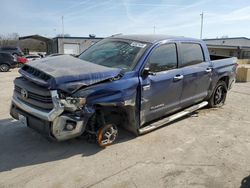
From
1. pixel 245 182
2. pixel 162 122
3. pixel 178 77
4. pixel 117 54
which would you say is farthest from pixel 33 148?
pixel 245 182

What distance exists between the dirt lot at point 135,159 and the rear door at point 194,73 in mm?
730

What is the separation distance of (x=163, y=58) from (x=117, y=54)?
865 mm

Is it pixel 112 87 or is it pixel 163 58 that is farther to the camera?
pixel 163 58

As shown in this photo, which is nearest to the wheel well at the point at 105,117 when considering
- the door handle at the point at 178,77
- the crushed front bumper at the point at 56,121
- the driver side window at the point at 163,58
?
the crushed front bumper at the point at 56,121

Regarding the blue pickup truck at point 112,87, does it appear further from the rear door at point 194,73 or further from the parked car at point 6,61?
the parked car at point 6,61

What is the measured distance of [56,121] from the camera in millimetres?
3412

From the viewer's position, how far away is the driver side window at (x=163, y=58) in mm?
4402

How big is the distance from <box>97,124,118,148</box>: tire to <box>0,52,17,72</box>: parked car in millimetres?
15626

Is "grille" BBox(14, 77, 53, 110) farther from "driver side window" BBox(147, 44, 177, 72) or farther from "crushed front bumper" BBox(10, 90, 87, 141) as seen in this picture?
"driver side window" BBox(147, 44, 177, 72)

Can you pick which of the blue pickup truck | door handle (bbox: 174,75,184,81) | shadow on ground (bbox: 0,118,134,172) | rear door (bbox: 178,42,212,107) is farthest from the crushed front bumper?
rear door (bbox: 178,42,212,107)

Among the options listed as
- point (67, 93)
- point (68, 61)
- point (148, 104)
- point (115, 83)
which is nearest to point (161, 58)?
point (148, 104)

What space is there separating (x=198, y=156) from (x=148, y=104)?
117cm

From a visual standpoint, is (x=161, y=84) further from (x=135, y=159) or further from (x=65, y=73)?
(x=65, y=73)

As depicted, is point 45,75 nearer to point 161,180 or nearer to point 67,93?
point 67,93
